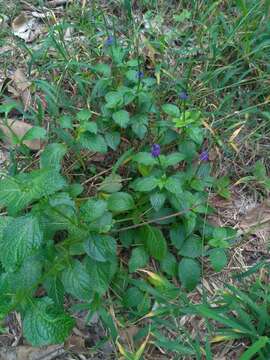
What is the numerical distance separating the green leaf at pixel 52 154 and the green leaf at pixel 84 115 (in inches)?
4.7

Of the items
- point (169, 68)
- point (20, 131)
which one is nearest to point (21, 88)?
point (20, 131)

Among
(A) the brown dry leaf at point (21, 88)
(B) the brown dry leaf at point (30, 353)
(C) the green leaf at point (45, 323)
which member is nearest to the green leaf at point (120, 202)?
(C) the green leaf at point (45, 323)

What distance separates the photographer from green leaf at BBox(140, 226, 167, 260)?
171 centimetres

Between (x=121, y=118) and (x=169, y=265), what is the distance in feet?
1.80

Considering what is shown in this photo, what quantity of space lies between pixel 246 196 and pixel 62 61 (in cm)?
95

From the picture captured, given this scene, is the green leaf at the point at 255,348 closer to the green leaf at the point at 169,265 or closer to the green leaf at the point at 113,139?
the green leaf at the point at 169,265

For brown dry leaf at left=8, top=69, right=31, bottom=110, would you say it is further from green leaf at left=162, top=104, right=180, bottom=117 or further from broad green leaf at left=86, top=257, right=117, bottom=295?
broad green leaf at left=86, top=257, right=117, bottom=295

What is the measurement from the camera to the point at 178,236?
1.76m

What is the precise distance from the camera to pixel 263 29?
2180 millimetres

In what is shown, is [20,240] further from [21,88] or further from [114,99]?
[21,88]

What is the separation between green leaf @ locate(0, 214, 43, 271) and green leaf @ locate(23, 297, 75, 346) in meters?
0.26

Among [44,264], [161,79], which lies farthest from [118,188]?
[161,79]

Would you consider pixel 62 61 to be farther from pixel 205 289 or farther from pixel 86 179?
pixel 205 289

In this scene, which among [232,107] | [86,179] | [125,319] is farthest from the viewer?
[232,107]
